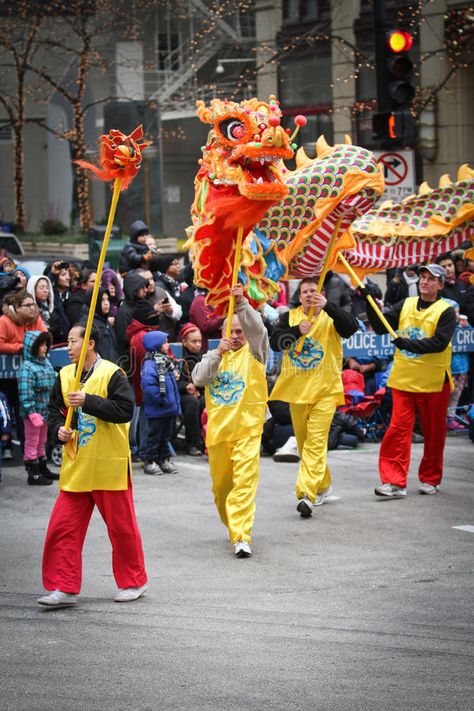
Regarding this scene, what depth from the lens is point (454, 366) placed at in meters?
14.5

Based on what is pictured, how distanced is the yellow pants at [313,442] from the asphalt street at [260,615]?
0.84 feet

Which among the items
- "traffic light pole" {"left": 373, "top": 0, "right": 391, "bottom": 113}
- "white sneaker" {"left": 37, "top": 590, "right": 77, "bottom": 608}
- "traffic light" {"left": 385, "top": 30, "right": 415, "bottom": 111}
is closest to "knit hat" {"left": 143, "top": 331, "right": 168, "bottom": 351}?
"traffic light pole" {"left": 373, "top": 0, "right": 391, "bottom": 113}

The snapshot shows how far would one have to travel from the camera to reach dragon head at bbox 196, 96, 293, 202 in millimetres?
8734

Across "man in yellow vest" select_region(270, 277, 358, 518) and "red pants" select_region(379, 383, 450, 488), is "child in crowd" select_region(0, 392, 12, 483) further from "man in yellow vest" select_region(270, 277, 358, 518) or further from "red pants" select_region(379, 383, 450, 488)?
"red pants" select_region(379, 383, 450, 488)

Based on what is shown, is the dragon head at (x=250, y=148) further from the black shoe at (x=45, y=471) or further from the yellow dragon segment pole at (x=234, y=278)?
the black shoe at (x=45, y=471)

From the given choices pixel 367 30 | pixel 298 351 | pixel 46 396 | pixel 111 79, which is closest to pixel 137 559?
pixel 298 351

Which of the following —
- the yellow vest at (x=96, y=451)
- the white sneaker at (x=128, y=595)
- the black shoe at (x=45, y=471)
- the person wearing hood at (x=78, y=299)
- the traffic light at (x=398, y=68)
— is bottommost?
the white sneaker at (x=128, y=595)

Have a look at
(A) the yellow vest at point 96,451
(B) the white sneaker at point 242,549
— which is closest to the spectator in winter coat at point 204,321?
(B) the white sneaker at point 242,549

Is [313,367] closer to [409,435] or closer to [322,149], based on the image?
[409,435]

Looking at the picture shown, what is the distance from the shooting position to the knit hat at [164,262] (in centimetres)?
1395

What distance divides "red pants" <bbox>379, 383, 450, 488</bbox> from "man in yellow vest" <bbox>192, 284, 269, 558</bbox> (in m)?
2.04

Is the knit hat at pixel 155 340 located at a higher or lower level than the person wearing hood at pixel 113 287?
lower

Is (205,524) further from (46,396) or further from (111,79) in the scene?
(111,79)

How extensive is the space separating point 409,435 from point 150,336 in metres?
2.73
